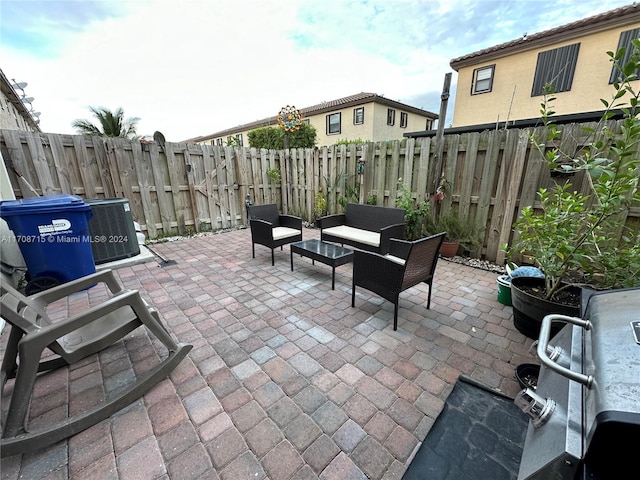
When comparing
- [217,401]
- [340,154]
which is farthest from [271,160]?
[217,401]

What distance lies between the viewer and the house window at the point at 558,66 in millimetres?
8133

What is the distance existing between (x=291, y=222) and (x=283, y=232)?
325mm

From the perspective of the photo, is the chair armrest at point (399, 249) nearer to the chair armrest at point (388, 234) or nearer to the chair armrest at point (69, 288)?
the chair armrest at point (388, 234)

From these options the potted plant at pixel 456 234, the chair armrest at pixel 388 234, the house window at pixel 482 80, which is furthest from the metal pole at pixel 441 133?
the house window at pixel 482 80

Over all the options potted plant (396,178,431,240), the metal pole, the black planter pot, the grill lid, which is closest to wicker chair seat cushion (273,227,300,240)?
potted plant (396,178,431,240)

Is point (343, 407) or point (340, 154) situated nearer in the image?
point (343, 407)

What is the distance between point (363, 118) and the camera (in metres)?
14.3

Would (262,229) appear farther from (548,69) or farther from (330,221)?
(548,69)

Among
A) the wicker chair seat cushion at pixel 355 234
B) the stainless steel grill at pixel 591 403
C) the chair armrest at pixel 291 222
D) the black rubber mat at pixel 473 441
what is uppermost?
the stainless steel grill at pixel 591 403

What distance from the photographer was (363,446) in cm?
136

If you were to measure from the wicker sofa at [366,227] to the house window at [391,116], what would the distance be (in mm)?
12910

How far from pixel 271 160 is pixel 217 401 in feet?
20.3

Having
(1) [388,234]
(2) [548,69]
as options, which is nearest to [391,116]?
(2) [548,69]

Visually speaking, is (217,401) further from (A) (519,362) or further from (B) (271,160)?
(B) (271,160)
